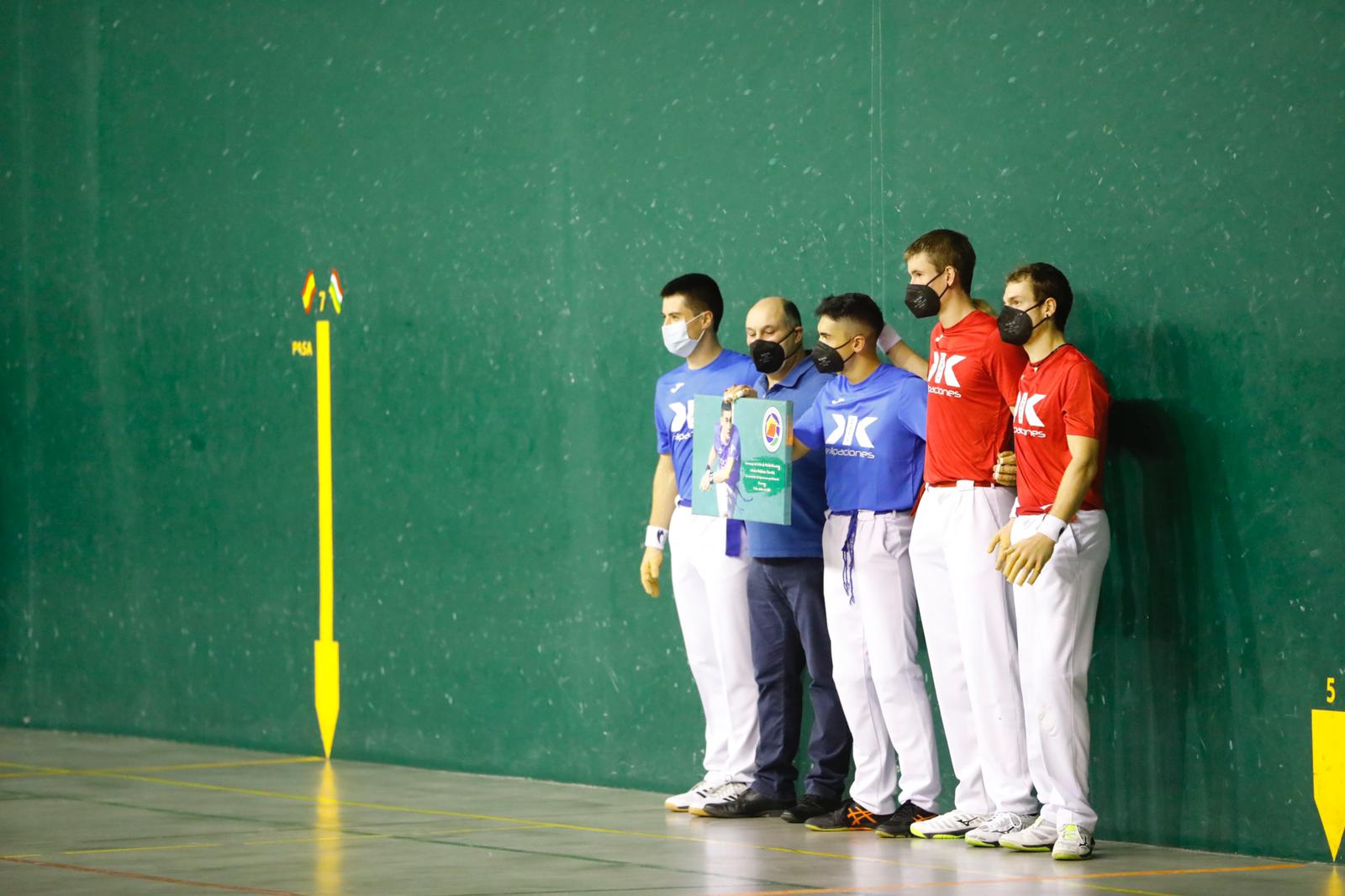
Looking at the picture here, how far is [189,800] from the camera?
6.88 meters

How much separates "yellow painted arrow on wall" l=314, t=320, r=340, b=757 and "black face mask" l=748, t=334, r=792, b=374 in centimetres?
252

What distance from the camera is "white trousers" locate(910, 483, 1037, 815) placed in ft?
18.7

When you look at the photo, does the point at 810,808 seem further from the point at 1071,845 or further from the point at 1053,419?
the point at 1053,419

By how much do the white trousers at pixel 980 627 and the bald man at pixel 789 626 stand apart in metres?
0.55

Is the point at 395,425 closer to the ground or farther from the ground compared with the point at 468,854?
farther from the ground

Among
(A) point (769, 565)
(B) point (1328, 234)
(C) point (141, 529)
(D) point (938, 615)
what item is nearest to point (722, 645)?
(A) point (769, 565)

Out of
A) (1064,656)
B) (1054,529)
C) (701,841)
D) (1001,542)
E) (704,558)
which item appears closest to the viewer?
(1054,529)

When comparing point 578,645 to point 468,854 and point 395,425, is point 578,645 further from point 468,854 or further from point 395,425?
point 468,854

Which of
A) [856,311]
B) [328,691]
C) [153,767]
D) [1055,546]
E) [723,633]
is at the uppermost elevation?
[856,311]

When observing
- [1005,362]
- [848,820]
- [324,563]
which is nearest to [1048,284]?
[1005,362]

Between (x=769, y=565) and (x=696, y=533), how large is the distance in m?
0.30

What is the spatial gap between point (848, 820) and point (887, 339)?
152 cm

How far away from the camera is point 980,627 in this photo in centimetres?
573

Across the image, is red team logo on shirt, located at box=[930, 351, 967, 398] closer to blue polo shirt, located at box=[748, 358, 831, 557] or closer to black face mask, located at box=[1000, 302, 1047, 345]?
black face mask, located at box=[1000, 302, 1047, 345]
